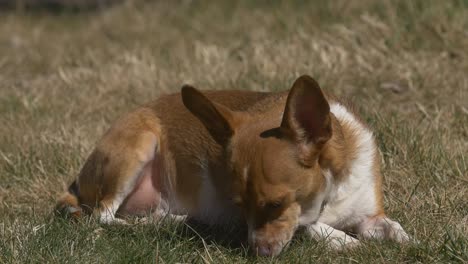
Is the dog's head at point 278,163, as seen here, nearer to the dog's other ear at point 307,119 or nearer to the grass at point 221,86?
the dog's other ear at point 307,119

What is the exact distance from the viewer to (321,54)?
7836 millimetres

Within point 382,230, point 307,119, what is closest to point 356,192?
point 382,230

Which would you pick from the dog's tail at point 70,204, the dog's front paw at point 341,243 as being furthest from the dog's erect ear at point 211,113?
the dog's tail at point 70,204

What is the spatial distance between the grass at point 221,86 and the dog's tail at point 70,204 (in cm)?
14

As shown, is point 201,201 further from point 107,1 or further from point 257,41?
point 107,1

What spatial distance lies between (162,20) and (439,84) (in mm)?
4063

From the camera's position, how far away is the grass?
180 inches

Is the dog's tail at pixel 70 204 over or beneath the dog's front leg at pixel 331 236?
beneath

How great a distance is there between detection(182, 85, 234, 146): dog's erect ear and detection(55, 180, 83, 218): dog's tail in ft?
3.79

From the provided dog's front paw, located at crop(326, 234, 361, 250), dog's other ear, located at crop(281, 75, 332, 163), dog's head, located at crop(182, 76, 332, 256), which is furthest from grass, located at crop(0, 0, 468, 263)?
dog's other ear, located at crop(281, 75, 332, 163)

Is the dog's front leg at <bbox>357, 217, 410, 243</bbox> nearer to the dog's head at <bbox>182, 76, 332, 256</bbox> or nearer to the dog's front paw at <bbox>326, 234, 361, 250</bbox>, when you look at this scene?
the dog's front paw at <bbox>326, 234, 361, 250</bbox>

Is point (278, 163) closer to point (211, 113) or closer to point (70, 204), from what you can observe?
point (211, 113)

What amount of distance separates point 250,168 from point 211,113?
364 millimetres

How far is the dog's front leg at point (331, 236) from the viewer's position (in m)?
4.55
